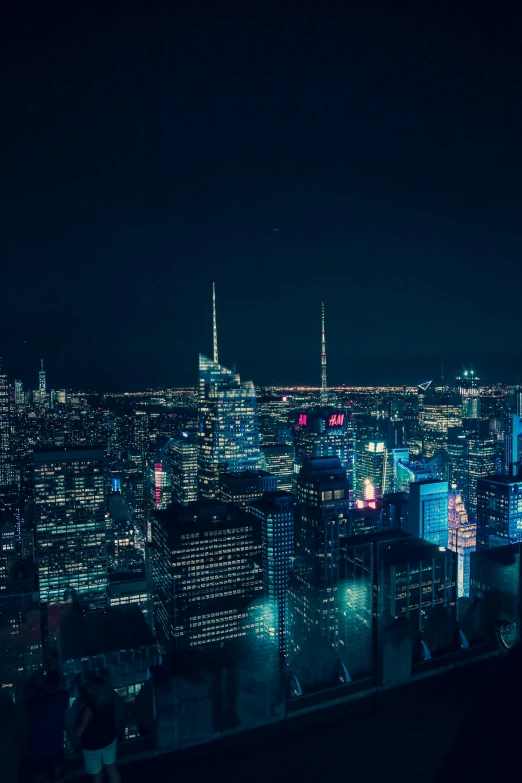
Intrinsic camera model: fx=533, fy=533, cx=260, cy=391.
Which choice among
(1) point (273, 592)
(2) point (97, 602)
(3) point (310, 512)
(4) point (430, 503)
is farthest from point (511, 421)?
(2) point (97, 602)

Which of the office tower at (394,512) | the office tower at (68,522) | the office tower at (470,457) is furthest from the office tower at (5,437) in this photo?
the office tower at (470,457)

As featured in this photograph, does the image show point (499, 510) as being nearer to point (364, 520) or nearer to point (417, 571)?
point (364, 520)

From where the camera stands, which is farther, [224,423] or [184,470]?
[224,423]

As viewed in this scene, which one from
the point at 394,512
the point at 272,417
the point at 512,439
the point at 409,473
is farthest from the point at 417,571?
the point at 272,417

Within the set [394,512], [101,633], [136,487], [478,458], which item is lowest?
[136,487]

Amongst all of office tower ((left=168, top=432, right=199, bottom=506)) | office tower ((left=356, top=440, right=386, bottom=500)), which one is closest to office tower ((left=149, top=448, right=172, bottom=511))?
office tower ((left=168, top=432, right=199, bottom=506))

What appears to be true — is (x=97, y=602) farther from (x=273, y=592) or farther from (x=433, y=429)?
(x=433, y=429)

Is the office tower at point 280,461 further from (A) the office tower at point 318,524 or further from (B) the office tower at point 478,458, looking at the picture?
(B) the office tower at point 478,458
